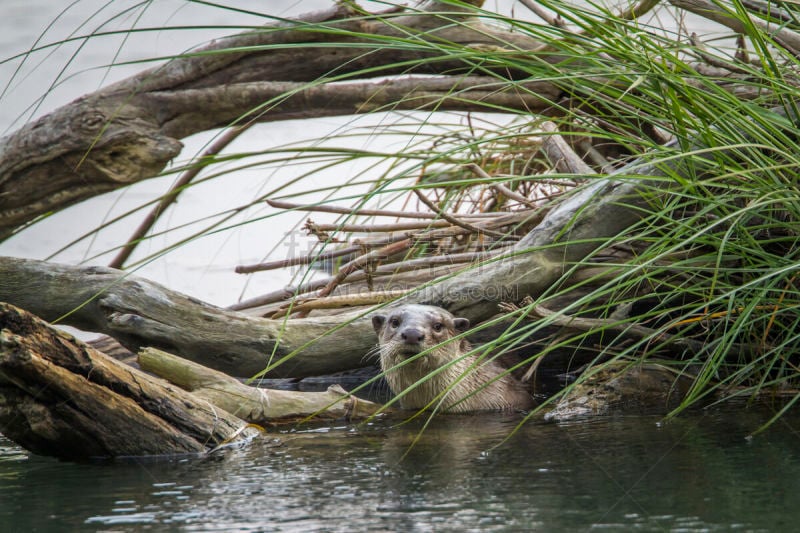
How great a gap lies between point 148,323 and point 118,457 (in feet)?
2.88

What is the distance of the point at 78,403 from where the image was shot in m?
2.00

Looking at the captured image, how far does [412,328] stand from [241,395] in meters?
0.61

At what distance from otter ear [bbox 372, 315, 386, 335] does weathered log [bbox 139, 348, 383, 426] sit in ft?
1.34

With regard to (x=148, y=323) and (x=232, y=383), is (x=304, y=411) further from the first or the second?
(x=148, y=323)

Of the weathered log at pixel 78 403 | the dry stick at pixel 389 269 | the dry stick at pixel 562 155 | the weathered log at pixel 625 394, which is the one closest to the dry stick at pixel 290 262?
the dry stick at pixel 389 269

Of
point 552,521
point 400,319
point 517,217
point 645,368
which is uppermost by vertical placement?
point 517,217

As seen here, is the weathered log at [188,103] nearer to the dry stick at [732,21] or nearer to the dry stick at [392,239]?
the dry stick at [392,239]

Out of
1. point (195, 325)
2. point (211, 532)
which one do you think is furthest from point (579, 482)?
point (195, 325)

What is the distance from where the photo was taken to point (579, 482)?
5.32 ft

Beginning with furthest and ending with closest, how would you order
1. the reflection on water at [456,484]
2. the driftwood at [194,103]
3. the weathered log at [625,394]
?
1. the driftwood at [194,103]
2. the weathered log at [625,394]
3. the reflection on water at [456,484]

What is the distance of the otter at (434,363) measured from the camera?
9.41 feet

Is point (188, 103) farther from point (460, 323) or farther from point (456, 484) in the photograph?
point (456, 484)

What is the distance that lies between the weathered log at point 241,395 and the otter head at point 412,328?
0.27 metres

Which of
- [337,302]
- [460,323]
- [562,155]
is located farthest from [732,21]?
[337,302]
